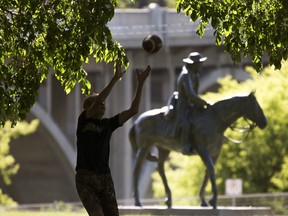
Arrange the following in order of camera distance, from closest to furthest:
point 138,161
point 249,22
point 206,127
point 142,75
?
point 142,75, point 249,22, point 206,127, point 138,161

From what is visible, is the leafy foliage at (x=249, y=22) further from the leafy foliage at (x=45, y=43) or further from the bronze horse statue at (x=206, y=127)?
the bronze horse statue at (x=206, y=127)

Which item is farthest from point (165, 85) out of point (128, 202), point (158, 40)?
point (158, 40)

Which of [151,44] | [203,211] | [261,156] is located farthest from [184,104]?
[261,156]

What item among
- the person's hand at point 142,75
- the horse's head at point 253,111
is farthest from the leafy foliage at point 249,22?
the horse's head at point 253,111

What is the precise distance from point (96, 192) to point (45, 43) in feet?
7.58

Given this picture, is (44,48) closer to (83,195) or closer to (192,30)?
(83,195)

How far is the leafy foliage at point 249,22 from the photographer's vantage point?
48.9 ft

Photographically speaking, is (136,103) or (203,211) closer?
(136,103)

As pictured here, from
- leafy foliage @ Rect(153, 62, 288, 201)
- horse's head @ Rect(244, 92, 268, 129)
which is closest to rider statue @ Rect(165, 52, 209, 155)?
horse's head @ Rect(244, 92, 268, 129)

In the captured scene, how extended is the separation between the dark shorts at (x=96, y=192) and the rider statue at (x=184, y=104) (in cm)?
1086

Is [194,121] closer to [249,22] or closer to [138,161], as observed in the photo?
[138,161]

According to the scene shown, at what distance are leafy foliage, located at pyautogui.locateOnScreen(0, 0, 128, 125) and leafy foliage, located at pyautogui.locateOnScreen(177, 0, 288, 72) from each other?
0.88 m

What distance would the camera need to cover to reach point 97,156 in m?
13.6

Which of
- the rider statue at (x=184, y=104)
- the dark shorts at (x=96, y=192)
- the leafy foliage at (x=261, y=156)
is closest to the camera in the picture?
the dark shorts at (x=96, y=192)
